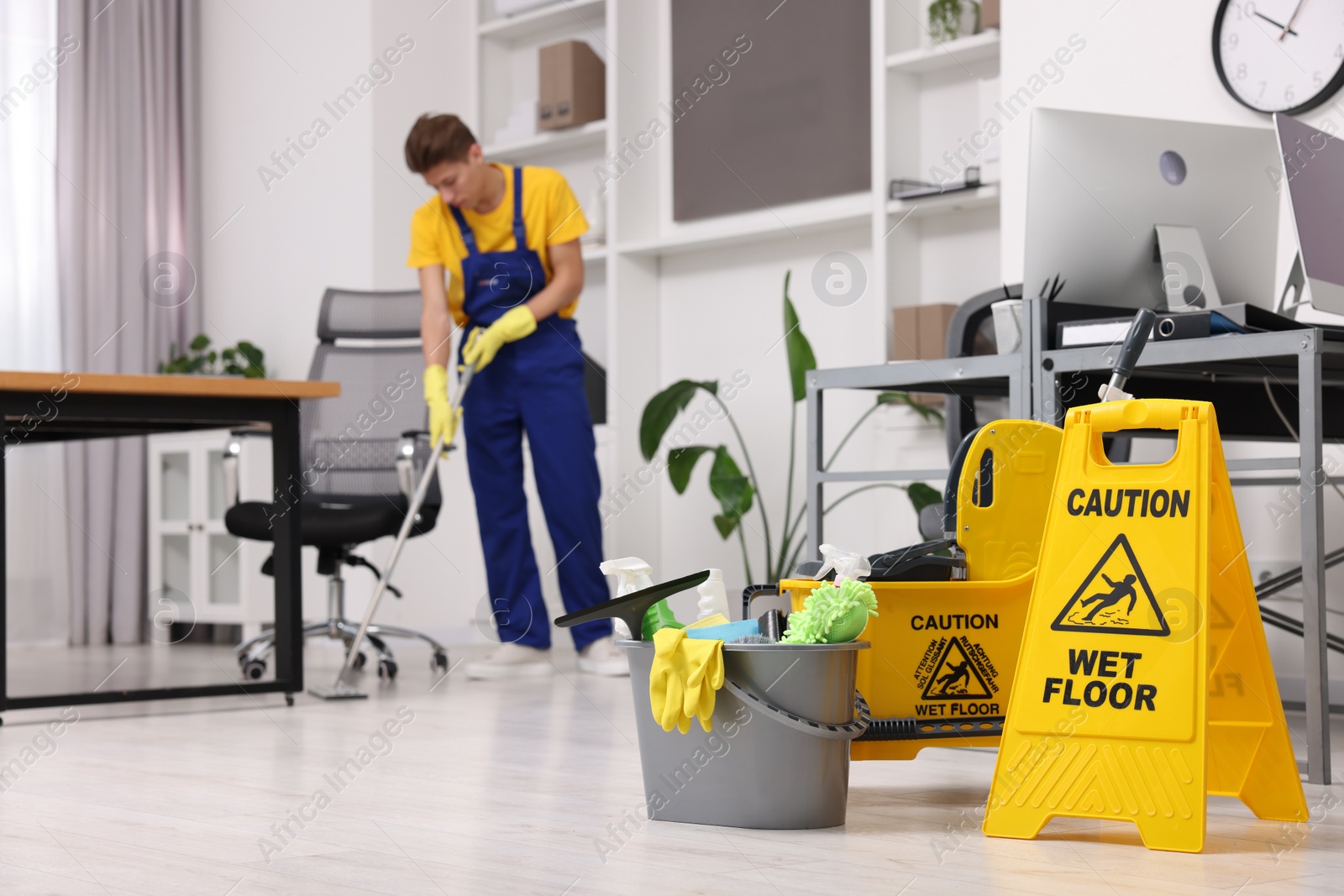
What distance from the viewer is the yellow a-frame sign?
1519mm

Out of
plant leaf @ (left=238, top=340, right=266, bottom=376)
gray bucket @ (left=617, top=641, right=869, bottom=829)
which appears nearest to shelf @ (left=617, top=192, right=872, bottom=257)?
plant leaf @ (left=238, top=340, right=266, bottom=376)

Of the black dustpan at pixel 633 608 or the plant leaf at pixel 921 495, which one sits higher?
the plant leaf at pixel 921 495

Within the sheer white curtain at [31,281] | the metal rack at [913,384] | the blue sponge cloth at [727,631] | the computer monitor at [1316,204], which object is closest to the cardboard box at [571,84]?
the sheer white curtain at [31,281]

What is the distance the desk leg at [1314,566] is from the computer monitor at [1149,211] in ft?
0.77

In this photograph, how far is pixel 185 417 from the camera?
2887 mm

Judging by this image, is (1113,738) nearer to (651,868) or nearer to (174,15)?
(651,868)

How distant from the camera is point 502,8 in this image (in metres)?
5.01

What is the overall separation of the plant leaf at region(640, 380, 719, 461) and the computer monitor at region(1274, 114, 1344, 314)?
2.01 meters

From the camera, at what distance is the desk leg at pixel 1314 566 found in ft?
6.20

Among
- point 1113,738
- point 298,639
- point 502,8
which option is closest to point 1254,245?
point 1113,738

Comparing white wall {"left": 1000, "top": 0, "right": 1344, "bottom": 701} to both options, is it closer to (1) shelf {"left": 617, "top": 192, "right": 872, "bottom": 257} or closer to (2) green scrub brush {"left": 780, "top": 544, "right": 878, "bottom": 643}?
(1) shelf {"left": 617, "top": 192, "right": 872, "bottom": 257}

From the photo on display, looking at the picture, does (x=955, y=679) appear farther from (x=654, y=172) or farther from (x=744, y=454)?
(x=654, y=172)

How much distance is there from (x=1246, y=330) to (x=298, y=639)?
1.96m

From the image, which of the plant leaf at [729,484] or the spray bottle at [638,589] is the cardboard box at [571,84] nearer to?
the plant leaf at [729,484]
